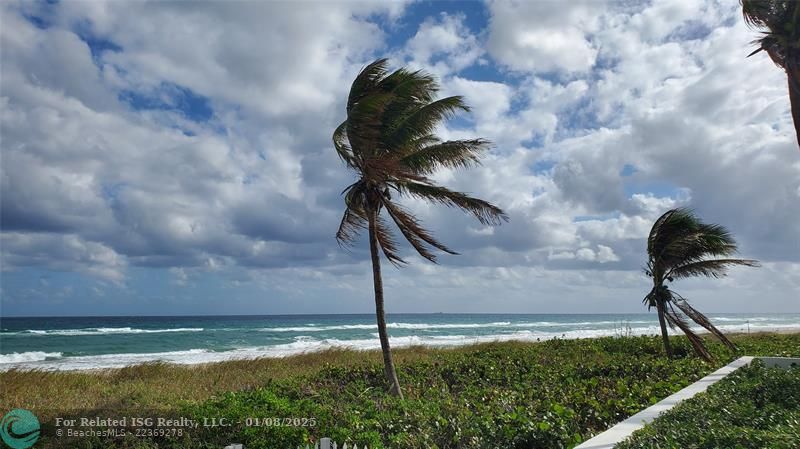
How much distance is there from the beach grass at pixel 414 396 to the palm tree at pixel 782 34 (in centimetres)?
504

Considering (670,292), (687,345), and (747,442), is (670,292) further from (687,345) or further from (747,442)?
(747,442)

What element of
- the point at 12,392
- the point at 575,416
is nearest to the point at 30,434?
the point at 12,392

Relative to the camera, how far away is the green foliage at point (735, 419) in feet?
13.6

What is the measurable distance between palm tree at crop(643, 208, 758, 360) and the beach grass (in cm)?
146

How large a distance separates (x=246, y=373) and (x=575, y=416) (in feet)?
34.2

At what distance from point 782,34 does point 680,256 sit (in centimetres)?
791

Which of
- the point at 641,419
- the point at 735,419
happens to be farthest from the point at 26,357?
the point at 735,419

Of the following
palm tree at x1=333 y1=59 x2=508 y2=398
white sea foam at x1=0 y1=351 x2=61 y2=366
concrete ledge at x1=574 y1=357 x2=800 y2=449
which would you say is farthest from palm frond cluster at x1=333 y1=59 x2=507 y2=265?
white sea foam at x1=0 y1=351 x2=61 y2=366

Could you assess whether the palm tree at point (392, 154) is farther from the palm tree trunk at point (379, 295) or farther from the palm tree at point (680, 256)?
the palm tree at point (680, 256)

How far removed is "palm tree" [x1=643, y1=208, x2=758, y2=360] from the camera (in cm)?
1391

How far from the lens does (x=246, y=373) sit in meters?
14.6

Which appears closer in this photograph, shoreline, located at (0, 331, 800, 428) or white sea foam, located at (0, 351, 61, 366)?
shoreline, located at (0, 331, 800, 428)

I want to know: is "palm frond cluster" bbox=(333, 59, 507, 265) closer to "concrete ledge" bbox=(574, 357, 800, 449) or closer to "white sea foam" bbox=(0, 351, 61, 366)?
"concrete ledge" bbox=(574, 357, 800, 449)

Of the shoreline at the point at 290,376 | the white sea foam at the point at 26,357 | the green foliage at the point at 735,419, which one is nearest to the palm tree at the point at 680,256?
the shoreline at the point at 290,376
